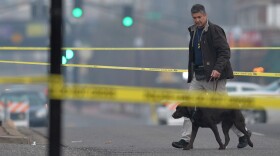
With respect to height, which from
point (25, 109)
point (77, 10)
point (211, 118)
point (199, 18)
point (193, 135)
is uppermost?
point (77, 10)

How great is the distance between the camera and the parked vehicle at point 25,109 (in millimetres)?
24391

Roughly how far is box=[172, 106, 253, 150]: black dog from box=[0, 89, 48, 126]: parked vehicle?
13.6 m

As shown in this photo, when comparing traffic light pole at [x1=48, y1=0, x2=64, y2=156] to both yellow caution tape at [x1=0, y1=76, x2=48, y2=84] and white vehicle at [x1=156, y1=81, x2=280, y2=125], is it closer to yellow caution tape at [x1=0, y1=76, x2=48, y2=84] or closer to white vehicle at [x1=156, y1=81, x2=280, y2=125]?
yellow caution tape at [x1=0, y1=76, x2=48, y2=84]

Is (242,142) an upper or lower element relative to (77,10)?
lower

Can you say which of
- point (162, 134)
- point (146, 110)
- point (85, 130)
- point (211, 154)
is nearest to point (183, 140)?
point (211, 154)

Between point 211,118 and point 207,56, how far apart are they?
29.7 inches

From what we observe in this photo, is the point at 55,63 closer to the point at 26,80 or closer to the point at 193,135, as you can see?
the point at 26,80

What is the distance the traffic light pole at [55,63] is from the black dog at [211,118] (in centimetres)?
429

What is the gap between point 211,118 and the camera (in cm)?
1021

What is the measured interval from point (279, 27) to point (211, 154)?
208 feet

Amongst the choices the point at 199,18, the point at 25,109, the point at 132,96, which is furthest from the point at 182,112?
the point at 25,109

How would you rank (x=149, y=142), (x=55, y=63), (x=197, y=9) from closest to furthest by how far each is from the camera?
(x=55, y=63) → (x=197, y=9) → (x=149, y=142)

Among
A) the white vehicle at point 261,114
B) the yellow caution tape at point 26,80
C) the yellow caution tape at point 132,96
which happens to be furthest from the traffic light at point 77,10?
the yellow caution tape at point 132,96

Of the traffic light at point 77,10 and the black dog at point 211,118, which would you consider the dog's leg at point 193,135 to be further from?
the traffic light at point 77,10
